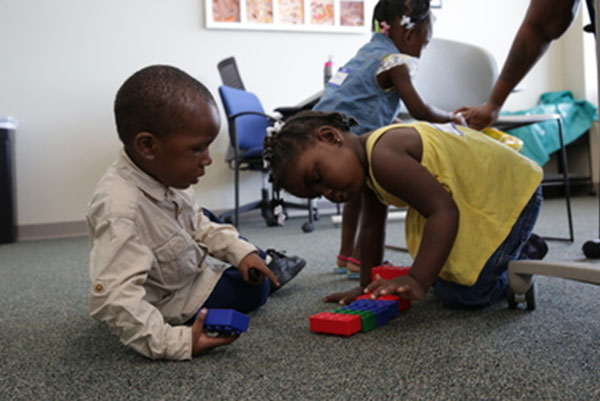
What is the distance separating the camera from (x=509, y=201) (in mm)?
1050

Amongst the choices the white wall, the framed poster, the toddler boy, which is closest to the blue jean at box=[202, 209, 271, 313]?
the toddler boy

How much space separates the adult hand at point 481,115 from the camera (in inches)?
58.7

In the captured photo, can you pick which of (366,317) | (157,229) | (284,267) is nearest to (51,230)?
(284,267)

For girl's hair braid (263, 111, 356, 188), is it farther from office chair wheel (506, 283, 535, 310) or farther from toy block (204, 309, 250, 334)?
office chair wheel (506, 283, 535, 310)

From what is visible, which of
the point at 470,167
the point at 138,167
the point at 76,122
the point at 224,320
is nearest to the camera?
the point at 224,320

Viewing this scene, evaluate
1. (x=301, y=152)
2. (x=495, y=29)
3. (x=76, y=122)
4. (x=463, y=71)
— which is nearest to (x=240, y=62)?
(x=76, y=122)

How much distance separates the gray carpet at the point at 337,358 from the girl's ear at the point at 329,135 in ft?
1.23

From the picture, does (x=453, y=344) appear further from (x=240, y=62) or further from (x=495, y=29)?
(x=495, y=29)

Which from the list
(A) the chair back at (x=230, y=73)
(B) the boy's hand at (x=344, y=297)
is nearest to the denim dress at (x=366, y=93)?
(B) the boy's hand at (x=344, y=297)

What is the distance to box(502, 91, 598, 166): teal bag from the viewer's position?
3.84 m

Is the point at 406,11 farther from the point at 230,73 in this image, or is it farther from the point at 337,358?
the point at 230,73

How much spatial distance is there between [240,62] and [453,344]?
124 inches

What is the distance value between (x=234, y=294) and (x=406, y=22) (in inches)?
40.6

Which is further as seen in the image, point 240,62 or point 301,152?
point 240,62
